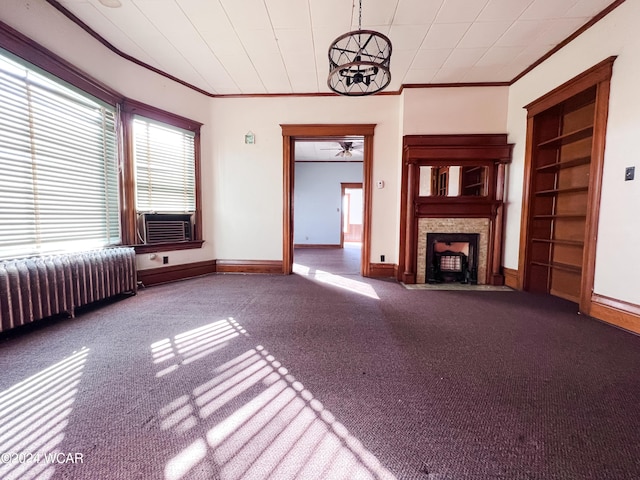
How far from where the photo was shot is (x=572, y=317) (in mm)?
2605

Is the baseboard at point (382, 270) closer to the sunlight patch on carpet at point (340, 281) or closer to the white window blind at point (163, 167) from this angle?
the sunlight patch on carpet at point (340, 281)

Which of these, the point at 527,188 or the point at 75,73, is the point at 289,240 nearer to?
the point at 75,73

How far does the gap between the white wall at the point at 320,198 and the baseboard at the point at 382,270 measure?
4.48m

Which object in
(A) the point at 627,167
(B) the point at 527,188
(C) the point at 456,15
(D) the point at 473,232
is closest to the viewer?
(A) the point at 627,167

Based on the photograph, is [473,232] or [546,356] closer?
[546,356]

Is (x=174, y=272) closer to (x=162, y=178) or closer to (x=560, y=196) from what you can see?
(x=162, y=178)

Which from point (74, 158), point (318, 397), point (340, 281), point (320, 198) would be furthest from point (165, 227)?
point (320, 198)

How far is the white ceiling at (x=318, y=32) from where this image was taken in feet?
8.16

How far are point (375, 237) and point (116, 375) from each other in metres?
3.56

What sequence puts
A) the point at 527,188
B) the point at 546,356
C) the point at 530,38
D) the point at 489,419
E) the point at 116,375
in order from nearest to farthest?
the point at 489,419
the point at 116,375
the point at 546,356
the point at 530,38
the point at 527,188

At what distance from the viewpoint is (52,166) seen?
249 centimetres

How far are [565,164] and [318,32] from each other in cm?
327

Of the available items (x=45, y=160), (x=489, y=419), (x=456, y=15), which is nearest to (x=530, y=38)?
(x=456, y=15)

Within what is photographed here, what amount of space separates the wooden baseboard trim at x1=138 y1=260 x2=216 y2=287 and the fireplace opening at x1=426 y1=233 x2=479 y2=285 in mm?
3487
